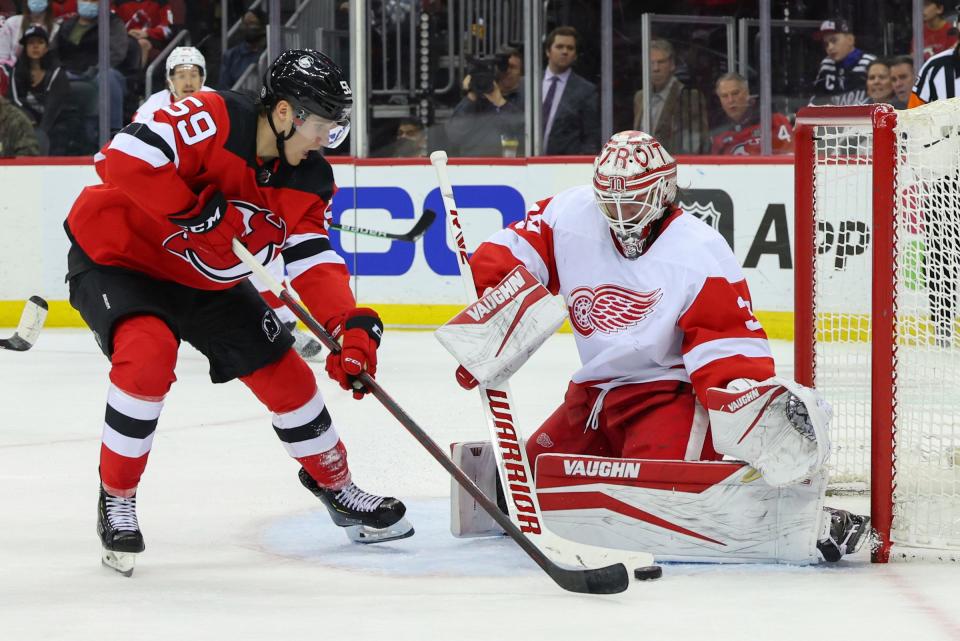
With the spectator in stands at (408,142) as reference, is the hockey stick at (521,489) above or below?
below

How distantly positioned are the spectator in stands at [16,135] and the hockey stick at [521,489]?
4706 mm

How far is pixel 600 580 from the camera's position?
232 cm

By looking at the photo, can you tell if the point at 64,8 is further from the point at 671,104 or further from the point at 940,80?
the point at 940,80

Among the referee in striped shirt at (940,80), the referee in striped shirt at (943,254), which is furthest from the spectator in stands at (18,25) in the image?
the referee in striped shirt at (943,254)

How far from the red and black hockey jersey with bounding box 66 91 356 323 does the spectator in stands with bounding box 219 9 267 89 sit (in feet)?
14.9

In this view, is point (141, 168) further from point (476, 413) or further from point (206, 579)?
point (476, 413)

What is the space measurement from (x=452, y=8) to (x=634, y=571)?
4.72 meters

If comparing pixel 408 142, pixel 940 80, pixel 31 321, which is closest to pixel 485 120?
pixel 408 142

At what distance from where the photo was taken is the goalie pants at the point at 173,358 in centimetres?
252

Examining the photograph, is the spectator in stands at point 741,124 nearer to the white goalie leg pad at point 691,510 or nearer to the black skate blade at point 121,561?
the white goalie leg pad at point 691,510

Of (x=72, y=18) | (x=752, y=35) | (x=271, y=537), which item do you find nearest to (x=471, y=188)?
(x=752, y=35)

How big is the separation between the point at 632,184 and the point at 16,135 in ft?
16.4

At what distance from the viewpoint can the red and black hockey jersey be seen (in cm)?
252

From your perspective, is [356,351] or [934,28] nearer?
[356,351]
